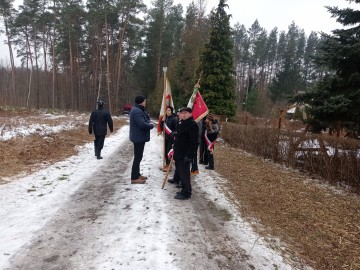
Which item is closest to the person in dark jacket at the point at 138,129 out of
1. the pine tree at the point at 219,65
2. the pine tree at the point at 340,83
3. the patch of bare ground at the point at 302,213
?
the patch of bare ground at the point at 302,213

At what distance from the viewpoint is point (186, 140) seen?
647 centimetres

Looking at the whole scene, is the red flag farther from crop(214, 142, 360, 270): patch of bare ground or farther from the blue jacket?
crop(214, 142, 360, 270): patch of bare ground

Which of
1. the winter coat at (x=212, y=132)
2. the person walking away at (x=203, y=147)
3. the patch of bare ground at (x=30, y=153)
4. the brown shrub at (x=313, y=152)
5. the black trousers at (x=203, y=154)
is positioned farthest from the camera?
the black trousers at (x=203, y=154)

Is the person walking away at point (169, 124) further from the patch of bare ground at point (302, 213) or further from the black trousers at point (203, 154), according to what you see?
the patch of bare ground at point (302, 213)

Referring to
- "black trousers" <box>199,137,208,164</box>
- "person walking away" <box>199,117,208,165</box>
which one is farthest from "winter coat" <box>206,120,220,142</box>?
"black trousers" <box>199,137,208,164</box>

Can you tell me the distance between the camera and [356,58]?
834cm

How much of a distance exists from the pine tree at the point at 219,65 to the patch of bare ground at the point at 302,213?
1373 cm

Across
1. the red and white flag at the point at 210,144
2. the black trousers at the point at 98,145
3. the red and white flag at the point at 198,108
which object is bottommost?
the black trousers at the point at 98,145

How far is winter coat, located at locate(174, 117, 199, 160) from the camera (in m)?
6.26

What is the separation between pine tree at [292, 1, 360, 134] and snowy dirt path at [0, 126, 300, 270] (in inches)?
170

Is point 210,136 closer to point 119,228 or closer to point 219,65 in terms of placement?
point 119,228

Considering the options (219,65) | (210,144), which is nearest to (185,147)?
(210,144)

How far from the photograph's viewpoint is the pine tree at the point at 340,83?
8.26 m

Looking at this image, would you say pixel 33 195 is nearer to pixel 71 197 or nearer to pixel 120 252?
pixel 71 197
